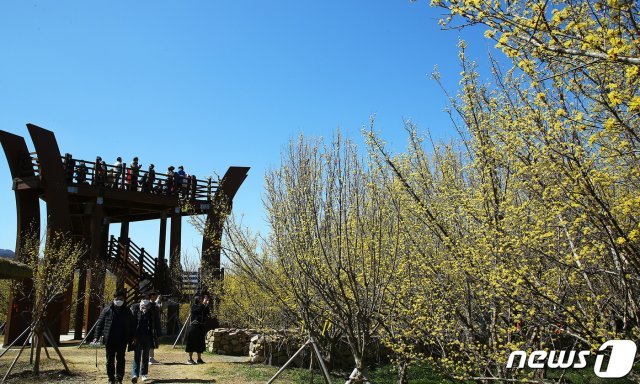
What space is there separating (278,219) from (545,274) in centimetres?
382

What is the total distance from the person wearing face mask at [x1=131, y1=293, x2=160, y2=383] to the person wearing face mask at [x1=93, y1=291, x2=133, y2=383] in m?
0.46

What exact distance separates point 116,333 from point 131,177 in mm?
12042

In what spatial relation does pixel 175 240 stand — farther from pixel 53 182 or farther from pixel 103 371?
pixel 103 371

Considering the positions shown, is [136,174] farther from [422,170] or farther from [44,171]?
[422,170]

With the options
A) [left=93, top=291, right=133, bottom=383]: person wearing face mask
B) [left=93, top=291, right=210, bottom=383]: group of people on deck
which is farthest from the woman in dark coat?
[left=93, top=291, right=133, bottom=383]: person wearing face mask

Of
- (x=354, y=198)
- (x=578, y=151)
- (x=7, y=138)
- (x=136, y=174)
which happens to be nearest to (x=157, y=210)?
(x=136, y=174)

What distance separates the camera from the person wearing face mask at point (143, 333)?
8.51 m

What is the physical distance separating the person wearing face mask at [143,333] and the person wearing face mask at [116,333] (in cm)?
46

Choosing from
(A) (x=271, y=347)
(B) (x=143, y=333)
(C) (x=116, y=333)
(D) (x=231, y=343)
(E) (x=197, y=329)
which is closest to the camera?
(C) (x=116, y=333)

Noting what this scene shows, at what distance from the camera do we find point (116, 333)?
7.87 metres

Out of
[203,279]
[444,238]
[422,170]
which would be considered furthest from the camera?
[203,279]

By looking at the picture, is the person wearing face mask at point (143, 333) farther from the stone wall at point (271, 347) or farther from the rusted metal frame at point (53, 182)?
the rusted metal frame at point (53, 182)

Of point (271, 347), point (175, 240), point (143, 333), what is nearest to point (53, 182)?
point (175, 240)

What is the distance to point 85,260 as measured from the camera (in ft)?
60.0
